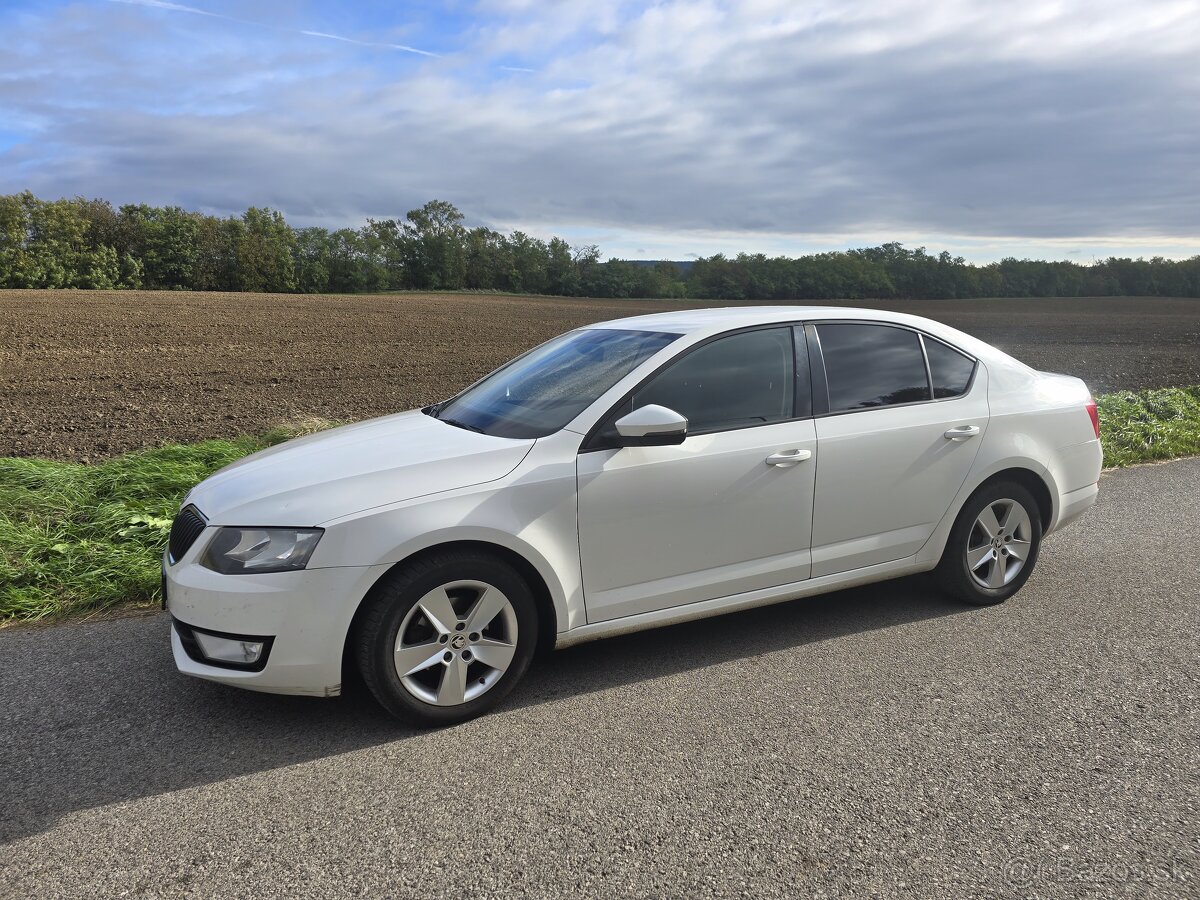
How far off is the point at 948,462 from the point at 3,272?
7381 cm

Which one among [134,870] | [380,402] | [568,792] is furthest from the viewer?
[380,402]

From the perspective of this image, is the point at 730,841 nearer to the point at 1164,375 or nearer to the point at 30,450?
the point at 30,450

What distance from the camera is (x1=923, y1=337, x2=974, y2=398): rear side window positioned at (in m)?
4.65

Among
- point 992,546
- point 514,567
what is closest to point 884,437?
point 992,546

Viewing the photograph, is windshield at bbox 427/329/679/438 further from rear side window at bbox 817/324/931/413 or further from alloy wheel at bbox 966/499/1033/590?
alloy wheel at bbox 966/499/1033/590

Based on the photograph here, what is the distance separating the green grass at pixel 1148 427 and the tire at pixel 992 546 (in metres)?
4.68

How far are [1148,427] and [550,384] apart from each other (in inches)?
335

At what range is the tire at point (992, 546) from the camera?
465 centimetres

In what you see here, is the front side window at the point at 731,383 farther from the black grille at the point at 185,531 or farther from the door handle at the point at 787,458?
the black grille at the point at 185,531

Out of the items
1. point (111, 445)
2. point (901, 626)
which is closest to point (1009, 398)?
point (901, 626)

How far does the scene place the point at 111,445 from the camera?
9.54 m

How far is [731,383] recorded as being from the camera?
13.5ft

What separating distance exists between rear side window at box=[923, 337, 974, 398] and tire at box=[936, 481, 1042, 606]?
1.80 ft

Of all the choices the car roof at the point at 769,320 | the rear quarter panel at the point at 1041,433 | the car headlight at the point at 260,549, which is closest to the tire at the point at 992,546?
the rear quarter panel at the point at 1041,433
